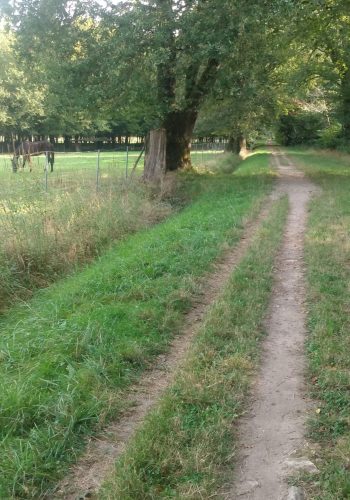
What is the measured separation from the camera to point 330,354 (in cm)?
499

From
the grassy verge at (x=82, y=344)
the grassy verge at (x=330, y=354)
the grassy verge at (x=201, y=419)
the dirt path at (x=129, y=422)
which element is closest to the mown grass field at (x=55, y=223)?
the grassy verge at (x=82, y=344)

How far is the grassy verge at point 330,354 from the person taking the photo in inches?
134

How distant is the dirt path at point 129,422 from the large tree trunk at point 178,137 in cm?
1418

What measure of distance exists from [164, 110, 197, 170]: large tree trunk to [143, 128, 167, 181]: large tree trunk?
0.75 m

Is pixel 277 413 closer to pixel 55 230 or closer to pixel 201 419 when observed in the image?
pixel 201 419

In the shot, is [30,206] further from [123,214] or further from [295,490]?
[295,490]

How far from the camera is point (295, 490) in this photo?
328 cm

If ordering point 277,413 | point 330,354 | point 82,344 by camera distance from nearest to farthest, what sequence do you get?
point 277,413 < point 330,354 < point 82,344

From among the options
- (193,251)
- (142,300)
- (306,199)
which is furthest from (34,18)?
(142,300)

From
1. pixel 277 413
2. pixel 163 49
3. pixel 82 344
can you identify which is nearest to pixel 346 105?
pixel 163 49

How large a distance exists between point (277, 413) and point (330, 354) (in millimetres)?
1091

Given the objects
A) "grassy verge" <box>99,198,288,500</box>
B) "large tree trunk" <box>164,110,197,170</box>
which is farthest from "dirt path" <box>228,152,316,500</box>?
"large tree trunk" <box>164,110,197,170</box>

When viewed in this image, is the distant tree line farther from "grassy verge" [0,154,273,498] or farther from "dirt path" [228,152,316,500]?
"dirt path" [228,152,316,500]

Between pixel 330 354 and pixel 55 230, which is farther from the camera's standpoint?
pixel 55 230
